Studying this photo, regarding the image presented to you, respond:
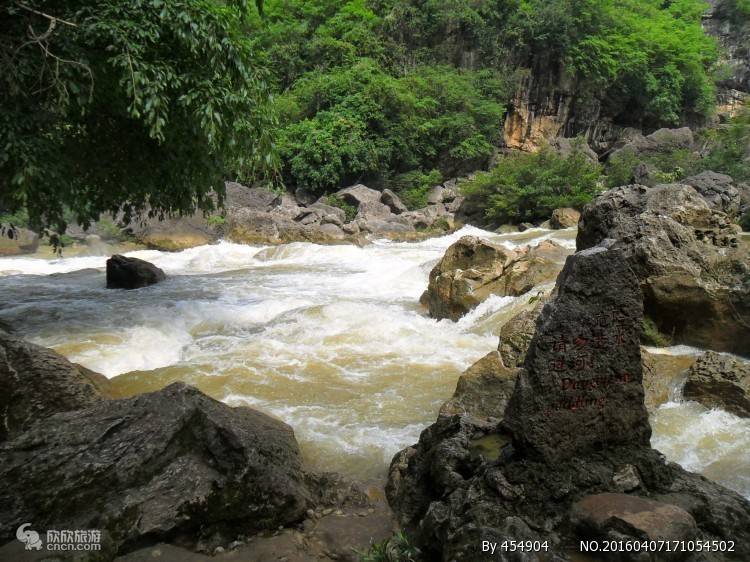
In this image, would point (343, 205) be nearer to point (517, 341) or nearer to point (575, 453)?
point (517, 341)

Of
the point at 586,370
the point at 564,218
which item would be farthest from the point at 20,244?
the point at 586,370

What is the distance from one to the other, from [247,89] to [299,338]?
11.7ft

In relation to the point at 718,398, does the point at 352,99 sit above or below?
above

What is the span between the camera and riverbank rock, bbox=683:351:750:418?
5.04 m

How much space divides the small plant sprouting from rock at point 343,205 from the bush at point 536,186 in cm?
554

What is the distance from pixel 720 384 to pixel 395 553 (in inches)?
160

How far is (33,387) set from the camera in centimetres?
387

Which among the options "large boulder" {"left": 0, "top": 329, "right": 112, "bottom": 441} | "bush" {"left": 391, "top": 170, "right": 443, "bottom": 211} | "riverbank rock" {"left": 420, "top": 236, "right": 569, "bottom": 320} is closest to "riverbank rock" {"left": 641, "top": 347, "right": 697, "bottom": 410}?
"riverbank rock" {"left": 420, "top": 236, "right": 569, "bottom": 320}

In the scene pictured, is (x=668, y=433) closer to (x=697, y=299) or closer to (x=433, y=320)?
(x=697, y=299)

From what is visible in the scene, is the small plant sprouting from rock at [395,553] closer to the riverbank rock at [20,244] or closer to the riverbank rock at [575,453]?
→ the riverbank rock at [575,453]

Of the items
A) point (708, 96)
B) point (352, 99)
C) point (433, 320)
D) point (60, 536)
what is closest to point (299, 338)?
point (433, 320)

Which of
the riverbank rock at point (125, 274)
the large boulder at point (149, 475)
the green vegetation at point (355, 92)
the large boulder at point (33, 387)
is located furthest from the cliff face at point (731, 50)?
the large boulder at point (33, 387)

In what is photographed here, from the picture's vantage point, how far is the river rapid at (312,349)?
4777 mm

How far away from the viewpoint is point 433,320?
9258 millimetres
